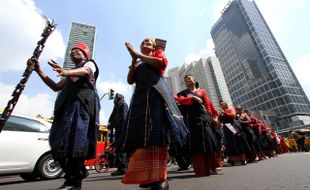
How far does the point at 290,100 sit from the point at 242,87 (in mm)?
19217

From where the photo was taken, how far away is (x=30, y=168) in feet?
15.0

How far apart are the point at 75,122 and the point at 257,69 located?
86.2 meters

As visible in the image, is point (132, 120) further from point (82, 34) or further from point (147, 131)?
point (82, 34)

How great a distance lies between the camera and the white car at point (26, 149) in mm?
4332

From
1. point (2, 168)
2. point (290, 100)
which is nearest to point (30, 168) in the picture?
point (2, 168)

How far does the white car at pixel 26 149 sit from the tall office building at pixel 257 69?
74995 millimetres

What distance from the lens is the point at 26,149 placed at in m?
4.55

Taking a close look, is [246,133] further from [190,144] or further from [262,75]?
[262,75]

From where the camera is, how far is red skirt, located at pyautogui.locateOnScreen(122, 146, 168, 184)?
1779mm

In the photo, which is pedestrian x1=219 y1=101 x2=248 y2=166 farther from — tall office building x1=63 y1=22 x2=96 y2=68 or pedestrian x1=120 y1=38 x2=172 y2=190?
tall office building x1=63 y1=22 x2=96 y2=68

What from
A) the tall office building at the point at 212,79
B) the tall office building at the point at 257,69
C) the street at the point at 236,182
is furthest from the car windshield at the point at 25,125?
the tall office building at the point at 212,79

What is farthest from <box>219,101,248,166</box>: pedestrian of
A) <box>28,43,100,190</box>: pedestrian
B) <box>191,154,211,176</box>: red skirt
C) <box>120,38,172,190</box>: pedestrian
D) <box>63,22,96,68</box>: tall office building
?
<box>63,22,96,68</box>: tall office building

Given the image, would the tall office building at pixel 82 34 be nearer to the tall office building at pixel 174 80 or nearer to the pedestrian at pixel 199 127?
the tall office building at pixel 174 80

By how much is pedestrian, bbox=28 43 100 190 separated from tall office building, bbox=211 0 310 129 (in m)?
76.0
